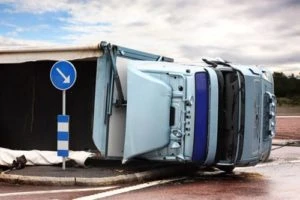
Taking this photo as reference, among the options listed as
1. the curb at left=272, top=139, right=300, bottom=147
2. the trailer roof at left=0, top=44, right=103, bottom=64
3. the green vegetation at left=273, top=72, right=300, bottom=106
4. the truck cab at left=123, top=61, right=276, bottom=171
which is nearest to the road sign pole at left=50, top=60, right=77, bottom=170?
the trailer roof at left=0, top=44, right=103, bottom=64

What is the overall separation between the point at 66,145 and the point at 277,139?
14020mm

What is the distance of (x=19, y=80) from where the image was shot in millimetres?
12922

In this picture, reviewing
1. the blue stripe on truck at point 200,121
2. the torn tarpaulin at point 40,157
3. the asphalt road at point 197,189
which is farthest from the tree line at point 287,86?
the blue stripe on truck at point 200,121

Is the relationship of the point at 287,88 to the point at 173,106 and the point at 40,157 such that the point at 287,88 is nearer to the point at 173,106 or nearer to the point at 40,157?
the point at 40,157

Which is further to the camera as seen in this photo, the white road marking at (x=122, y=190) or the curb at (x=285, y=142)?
the curb at (x=285, y=142)

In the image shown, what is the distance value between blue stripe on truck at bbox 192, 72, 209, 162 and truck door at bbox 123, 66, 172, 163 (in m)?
0.51

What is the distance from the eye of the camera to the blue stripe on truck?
1067 centimetres

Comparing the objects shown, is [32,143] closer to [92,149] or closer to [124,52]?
[92,149]

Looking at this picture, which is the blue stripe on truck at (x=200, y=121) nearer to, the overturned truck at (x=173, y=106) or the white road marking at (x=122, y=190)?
the overturned truck at (x=173, y=106)

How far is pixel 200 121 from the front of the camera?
10.7 meters

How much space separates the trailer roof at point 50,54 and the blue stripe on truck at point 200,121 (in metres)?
2.01

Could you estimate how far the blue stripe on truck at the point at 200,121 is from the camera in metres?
10.7

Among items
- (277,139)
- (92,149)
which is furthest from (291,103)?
(92,149)

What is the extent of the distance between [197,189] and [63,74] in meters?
3.39
